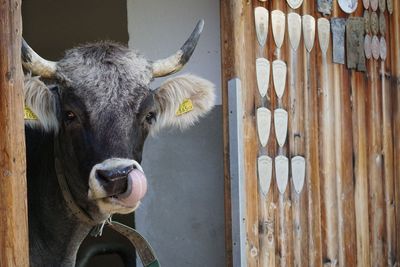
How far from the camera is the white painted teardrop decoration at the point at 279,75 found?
5.37 metres

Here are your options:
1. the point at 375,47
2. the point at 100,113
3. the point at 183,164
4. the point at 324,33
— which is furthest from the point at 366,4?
the point at 100,113

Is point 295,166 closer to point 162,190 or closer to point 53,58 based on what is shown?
point 162,190

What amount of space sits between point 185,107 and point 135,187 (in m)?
1.20

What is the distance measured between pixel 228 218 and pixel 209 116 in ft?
5.22

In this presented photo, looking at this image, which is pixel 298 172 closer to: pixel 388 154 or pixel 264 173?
pixel 264 173

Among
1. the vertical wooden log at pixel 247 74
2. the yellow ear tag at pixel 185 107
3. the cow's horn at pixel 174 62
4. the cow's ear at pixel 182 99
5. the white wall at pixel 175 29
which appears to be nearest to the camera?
the cow's horn at pixel 174 62

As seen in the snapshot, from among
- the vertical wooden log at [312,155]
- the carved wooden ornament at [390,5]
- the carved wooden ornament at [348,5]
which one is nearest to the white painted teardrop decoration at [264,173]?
the vertical wooden log at [312,155]

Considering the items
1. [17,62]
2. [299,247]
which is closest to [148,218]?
[299,247]

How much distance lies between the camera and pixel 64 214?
4289 mm

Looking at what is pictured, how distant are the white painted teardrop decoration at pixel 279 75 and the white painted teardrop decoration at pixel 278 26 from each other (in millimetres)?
140

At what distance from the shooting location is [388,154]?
6.43m

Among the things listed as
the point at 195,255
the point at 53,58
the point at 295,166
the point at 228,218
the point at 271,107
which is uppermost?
the point at 53,58

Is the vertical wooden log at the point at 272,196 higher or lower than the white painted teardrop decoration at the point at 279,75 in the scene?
lower

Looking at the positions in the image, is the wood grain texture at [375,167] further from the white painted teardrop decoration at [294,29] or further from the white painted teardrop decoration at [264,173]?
the white painted teardrop decoration at [264,173]
